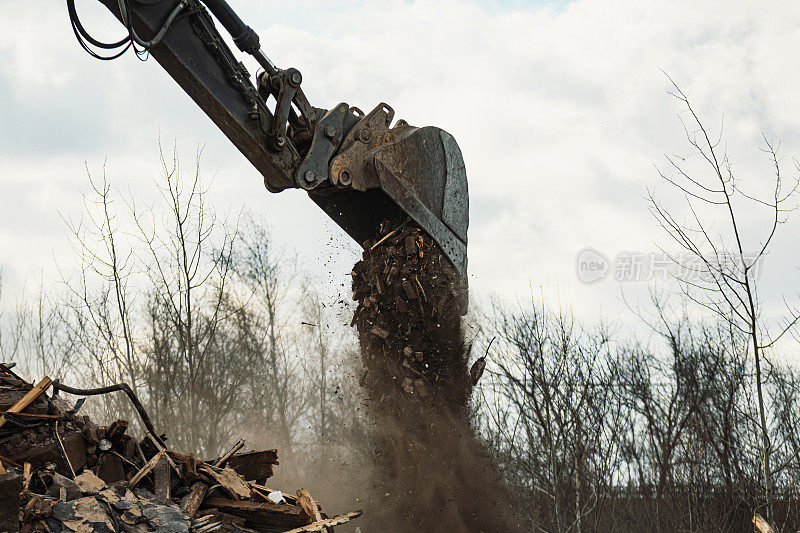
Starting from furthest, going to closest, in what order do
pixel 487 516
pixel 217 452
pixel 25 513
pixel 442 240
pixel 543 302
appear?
1. pixel 217 452
2. pixel 543 302
3. pixel 487 516
4. pixel 442 240
5. pixel 25 513

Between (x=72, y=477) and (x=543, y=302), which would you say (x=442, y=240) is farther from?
(x=543, y=302)

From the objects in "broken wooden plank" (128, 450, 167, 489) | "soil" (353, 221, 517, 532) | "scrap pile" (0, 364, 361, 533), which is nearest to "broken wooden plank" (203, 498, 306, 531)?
"scrap pile" (0, 364, 361, 533)

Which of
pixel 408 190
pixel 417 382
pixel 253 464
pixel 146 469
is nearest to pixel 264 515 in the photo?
pixel 146 469

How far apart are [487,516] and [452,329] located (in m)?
1.77

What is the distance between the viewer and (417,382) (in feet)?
19.1

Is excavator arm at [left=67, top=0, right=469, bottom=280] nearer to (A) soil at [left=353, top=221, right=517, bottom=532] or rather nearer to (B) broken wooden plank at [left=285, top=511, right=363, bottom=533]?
(A) soil at [left=353, top=221, right=517, bottom=532]

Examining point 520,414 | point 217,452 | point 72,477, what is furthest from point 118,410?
point 72,477

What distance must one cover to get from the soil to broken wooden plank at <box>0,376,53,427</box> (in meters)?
2.58

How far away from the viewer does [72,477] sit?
3779 mm

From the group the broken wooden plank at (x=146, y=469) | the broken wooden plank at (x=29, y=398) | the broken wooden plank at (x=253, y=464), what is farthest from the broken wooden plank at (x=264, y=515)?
the broken wooden plank at (x=29, y=398)

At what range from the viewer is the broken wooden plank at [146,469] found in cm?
388

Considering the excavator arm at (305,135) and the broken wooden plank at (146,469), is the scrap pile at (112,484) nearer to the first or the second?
the broken wooden plank at (146,469)

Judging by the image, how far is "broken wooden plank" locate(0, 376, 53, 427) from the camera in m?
3.89

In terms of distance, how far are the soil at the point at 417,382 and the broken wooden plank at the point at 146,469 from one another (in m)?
2.21
